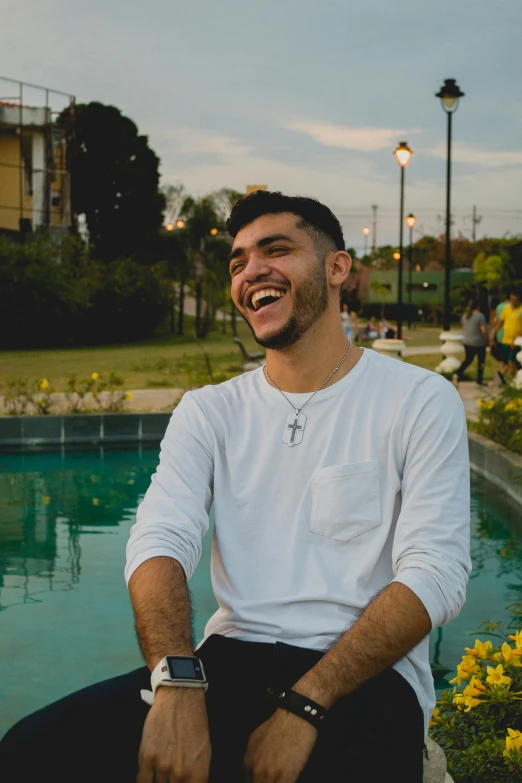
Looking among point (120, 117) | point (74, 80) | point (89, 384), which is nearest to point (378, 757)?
point (89, 384)

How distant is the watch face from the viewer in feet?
5.99

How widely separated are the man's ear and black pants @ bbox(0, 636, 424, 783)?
96cm

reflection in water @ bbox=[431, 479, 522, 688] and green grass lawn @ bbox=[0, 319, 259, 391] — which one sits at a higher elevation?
green grass lawn @ bbox=[0, 319, 259, 391]

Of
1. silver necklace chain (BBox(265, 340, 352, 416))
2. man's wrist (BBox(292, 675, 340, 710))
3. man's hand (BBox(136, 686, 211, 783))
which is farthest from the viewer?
silver necklace chain (BBox(265, 340, 352, 416))

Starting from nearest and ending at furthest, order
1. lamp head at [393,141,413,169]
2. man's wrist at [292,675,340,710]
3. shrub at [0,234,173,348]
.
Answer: man's wrist at [292,675,340,710] < lamp head at [393,141,413,169] < shrub at [0,234,173,348]

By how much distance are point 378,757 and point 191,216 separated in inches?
1379

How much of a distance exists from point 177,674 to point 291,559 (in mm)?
373

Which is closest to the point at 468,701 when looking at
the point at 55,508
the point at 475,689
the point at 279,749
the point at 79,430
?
the point at 475,689

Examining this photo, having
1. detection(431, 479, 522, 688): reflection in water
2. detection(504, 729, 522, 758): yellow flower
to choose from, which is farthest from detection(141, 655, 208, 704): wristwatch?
detection(431, 479, 522, 688): reflection in water

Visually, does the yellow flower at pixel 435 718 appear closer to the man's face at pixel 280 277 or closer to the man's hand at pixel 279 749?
the man's hand at pixel 279 749

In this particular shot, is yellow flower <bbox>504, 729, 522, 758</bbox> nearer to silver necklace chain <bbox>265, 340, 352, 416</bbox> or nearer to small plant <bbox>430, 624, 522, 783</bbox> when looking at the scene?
small plant <bbox>430, 624, 522, 783</bbox>

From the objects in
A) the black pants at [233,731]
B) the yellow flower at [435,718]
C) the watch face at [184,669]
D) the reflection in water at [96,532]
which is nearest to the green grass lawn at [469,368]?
the reflection in water at [96,532]

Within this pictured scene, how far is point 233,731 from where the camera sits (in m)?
1.87

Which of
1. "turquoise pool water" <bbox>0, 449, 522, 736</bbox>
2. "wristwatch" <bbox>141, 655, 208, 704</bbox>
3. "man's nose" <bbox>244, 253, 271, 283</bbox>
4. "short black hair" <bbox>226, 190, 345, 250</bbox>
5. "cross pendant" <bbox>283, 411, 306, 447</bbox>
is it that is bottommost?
"turquoise pool water" <bbox>0, 449, 522, 736</bbox>
